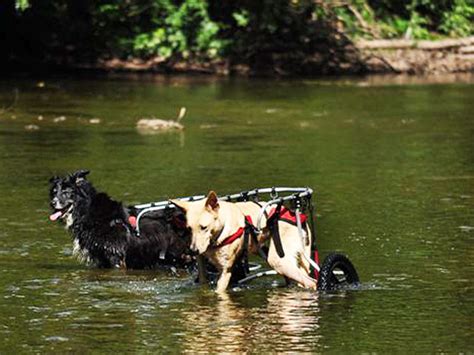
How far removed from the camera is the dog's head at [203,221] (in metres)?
11.3

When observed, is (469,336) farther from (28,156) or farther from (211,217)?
(28,156)

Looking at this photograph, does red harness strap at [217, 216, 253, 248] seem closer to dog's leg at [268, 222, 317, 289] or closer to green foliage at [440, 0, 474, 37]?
dog's leg at [268, 222, 317, 289]

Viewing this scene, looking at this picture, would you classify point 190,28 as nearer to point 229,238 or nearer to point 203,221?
point 229,238

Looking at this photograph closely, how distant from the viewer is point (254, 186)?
1858cm

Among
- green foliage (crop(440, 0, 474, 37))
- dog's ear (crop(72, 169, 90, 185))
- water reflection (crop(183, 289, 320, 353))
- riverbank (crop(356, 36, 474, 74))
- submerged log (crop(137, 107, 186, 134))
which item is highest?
green foliage (crop(440, 0, 474, 37))

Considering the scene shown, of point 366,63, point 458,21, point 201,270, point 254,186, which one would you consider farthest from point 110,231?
point 458,21

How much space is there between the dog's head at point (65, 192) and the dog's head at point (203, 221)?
95.3 inches

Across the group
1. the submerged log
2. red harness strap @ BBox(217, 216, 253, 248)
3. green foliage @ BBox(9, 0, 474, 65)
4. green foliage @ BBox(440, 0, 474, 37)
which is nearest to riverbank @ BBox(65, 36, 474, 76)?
green foliage @ BBox(9, 0, 474, 65)

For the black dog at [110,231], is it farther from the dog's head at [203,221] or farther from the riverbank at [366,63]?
the riverbank at [366,63]

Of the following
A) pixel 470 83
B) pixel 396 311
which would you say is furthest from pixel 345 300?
pixel 470 83

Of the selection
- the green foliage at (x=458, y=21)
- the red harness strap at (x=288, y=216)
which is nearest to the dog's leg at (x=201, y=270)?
the red harness strap at (x=288, y=216)

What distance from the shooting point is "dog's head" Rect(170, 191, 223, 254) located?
37.0 ft

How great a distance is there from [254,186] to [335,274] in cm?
608

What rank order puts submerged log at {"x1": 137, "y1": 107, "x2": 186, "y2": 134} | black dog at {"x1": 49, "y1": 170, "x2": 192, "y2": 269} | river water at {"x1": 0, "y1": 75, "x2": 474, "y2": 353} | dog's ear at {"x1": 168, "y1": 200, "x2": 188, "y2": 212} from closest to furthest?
river water at {"x1": 0, "y1": 75, "x2": 474, "y2": 353}, dog's ear at {"x1": 168, "y1": 200, "x2": 188, "y2": 212}, black dog at {"x1": 49, "y1": 170, "x2": 192, "y2": 269}, submerged log at {"x1": 137, "y1": 107, "x2": 186, "y2": 134}
